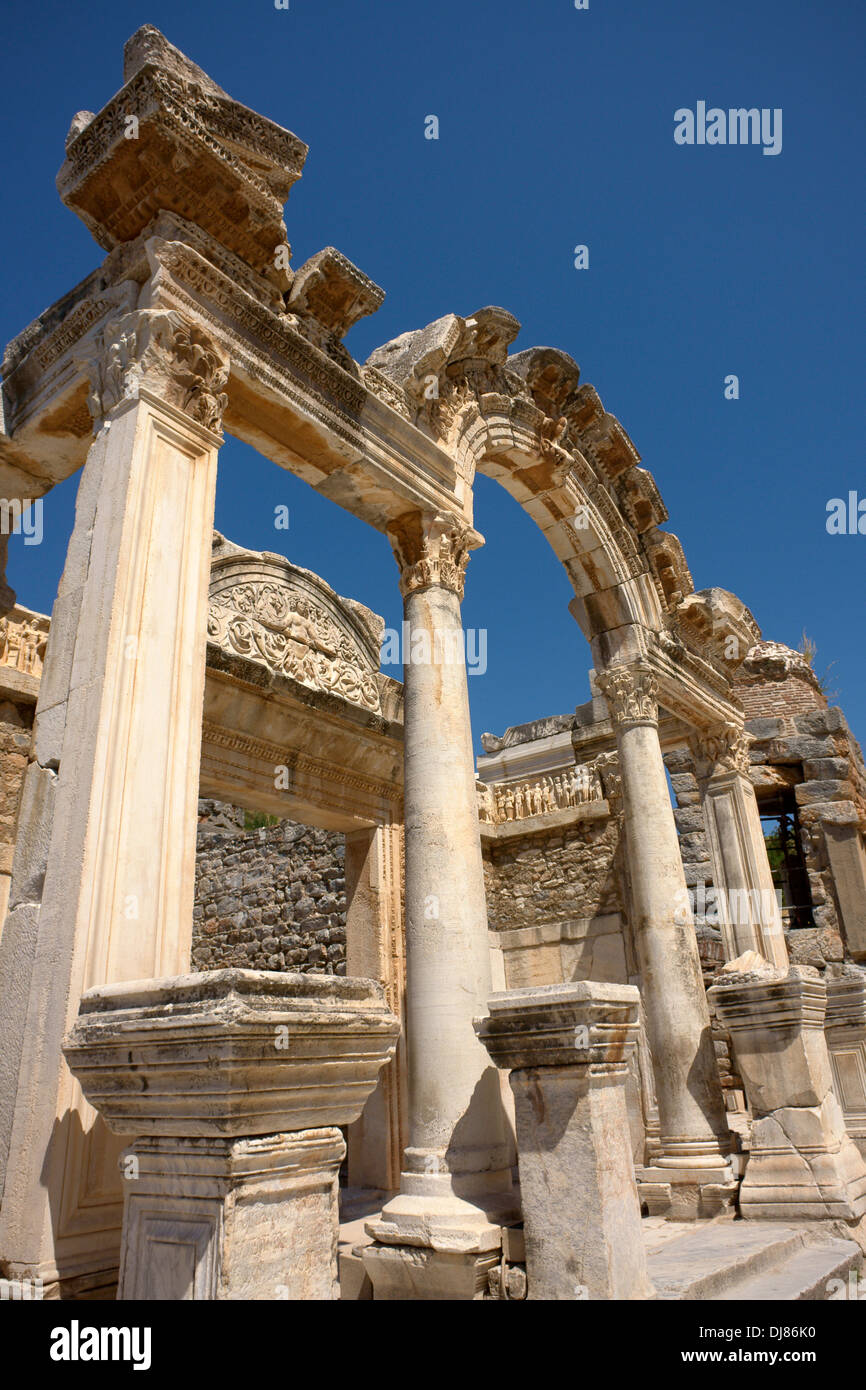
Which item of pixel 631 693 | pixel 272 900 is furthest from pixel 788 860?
pixel 272 900

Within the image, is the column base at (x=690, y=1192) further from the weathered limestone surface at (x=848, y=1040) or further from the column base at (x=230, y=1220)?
the column base at (x=230, y=1220)

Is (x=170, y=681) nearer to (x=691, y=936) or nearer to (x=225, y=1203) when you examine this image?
(x=225, y=1203)

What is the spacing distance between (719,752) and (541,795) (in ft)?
7.39

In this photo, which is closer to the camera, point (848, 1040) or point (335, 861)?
point (848, 1040)

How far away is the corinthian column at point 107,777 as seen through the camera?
3.52 m

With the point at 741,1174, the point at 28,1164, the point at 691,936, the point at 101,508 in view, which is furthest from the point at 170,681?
the point at 741,1174

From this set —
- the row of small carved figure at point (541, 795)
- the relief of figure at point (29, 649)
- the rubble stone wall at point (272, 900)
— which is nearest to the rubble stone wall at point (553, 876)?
the row of small carved figure at point (541, 795)

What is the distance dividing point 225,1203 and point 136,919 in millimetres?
1530

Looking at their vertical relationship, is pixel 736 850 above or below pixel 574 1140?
above

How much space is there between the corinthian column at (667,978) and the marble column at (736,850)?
1.97 meters

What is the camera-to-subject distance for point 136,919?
3947 mm

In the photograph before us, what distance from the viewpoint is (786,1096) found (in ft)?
22.4

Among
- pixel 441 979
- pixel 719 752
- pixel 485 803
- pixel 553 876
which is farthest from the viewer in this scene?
pixel 485 803

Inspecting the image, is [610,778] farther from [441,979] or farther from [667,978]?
[441,979]
